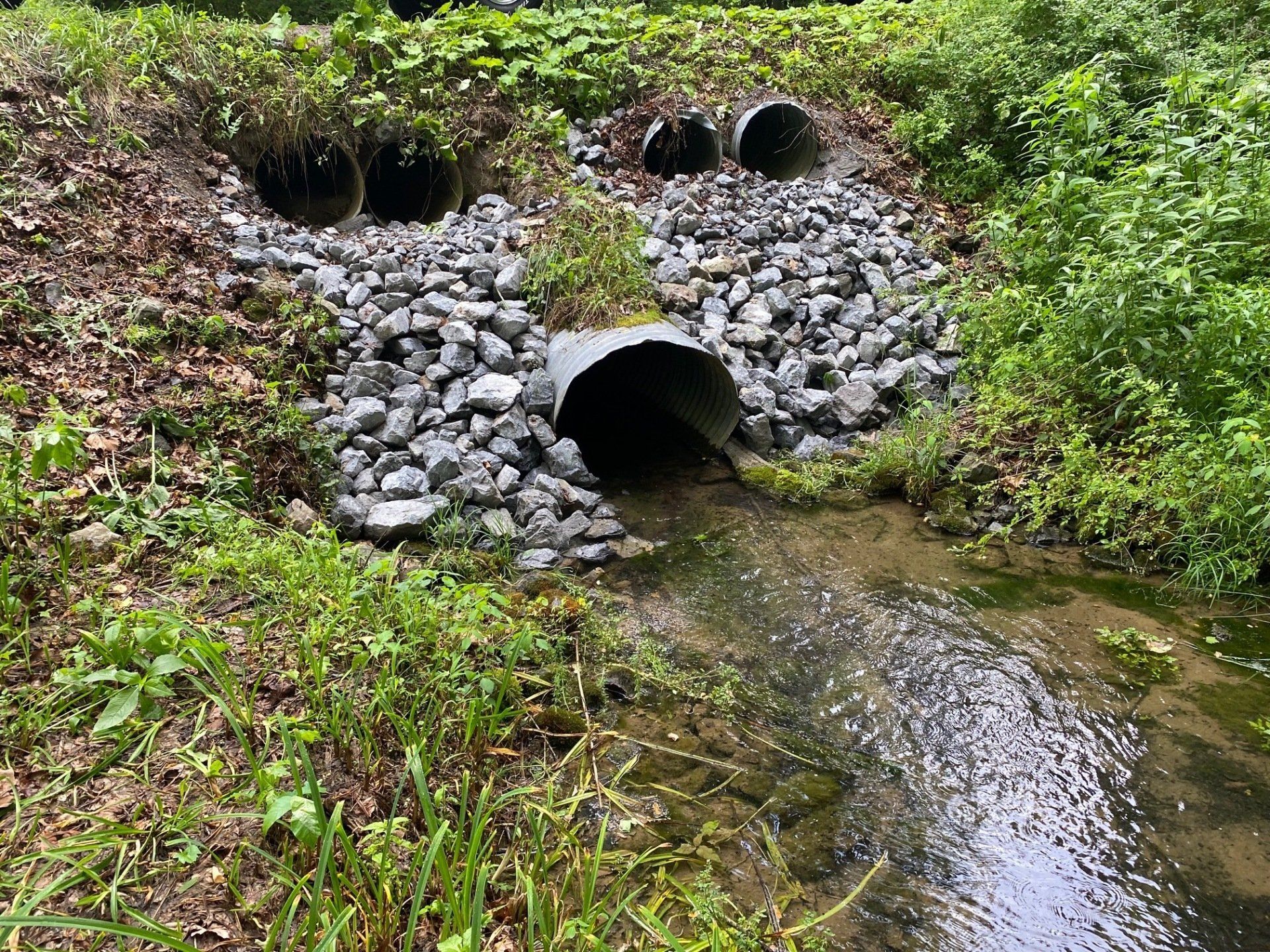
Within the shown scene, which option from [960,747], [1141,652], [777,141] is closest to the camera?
[960,747]

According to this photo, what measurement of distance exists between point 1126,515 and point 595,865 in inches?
130

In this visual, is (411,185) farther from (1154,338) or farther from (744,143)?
(1154,338)

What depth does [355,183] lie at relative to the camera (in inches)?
278

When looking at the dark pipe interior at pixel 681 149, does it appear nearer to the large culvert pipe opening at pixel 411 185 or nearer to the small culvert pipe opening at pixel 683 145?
the small culvert pipe opening at pixel 683 145

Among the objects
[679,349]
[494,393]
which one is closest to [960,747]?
[494,393]

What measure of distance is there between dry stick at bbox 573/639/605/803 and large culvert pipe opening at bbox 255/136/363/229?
17.0ft

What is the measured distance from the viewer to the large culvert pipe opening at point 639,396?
15.1ft

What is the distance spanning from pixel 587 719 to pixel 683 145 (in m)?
6.02

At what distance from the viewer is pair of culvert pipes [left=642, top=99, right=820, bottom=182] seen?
726cm

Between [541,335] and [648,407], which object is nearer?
[541,335]

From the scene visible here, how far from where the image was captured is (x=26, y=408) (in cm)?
336

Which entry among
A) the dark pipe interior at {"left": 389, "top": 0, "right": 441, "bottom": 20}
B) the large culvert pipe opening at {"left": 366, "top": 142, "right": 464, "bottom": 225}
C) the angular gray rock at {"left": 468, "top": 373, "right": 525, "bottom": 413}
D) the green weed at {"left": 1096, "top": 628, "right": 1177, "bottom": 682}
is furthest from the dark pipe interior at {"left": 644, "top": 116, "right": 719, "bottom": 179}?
the green weed at {"left": 1096, "top": 628, "right": 1177, "bottom": 682}

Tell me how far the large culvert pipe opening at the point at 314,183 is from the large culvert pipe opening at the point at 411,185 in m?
0.25

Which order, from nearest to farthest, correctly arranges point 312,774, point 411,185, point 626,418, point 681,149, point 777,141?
point 312,774 < point 626,418 < point 681,149 < point 411,185 < point 777,141
